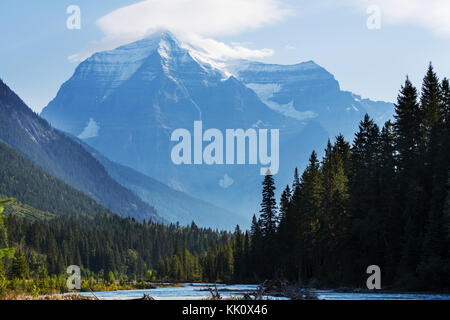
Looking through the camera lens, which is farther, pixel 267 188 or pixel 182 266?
pixel 182 266

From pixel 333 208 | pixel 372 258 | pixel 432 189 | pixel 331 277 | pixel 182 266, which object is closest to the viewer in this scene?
pixel 432 189

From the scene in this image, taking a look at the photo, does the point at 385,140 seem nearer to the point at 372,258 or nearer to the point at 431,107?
the point at 431,107

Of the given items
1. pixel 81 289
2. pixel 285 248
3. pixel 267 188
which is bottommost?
pixel 81 289

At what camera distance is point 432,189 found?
234ft

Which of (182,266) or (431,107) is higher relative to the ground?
(431,107)

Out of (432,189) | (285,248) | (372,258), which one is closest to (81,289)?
(285,248)

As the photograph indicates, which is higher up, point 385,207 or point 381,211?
point 385,207

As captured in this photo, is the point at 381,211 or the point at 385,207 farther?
the point at 381,211

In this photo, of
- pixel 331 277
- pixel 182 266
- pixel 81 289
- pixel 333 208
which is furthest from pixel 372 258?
pixel 182 266

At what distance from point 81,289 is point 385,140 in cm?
6146

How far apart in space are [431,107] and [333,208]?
71.0 feet
